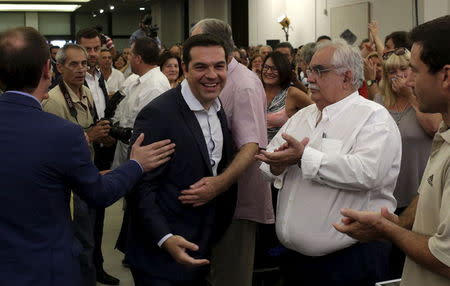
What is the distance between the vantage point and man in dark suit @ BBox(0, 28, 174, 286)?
1.86 m

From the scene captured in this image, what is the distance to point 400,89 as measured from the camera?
3416 mm

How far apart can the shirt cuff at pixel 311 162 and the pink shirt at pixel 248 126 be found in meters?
0.49

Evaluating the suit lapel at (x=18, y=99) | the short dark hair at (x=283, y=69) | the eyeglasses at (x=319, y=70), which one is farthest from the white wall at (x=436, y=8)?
the suit lapel at (x=18, y=99)

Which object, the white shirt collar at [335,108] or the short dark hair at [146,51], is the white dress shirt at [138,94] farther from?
the white shirt collar at [335,108]

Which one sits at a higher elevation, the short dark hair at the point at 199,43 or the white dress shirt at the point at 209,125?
the short dark hair at the point at 199,43

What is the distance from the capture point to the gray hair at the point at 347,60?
250cm

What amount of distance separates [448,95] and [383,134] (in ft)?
2.71

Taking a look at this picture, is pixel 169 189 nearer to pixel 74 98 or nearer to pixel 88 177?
pixel 88 177

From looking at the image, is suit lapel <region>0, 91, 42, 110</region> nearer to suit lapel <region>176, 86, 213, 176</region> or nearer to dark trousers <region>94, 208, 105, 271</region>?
suit lapel <region>176, 86, 213, 176</region>

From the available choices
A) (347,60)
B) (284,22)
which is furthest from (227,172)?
(284,22)

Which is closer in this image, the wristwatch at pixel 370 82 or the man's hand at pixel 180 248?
the man's hand at pixel 180 248

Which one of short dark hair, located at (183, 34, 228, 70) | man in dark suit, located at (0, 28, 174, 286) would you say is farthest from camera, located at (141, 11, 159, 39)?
man in dark suit, located at (0, 28, 174, 286)

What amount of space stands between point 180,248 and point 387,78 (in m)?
1.90

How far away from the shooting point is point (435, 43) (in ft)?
5.06
